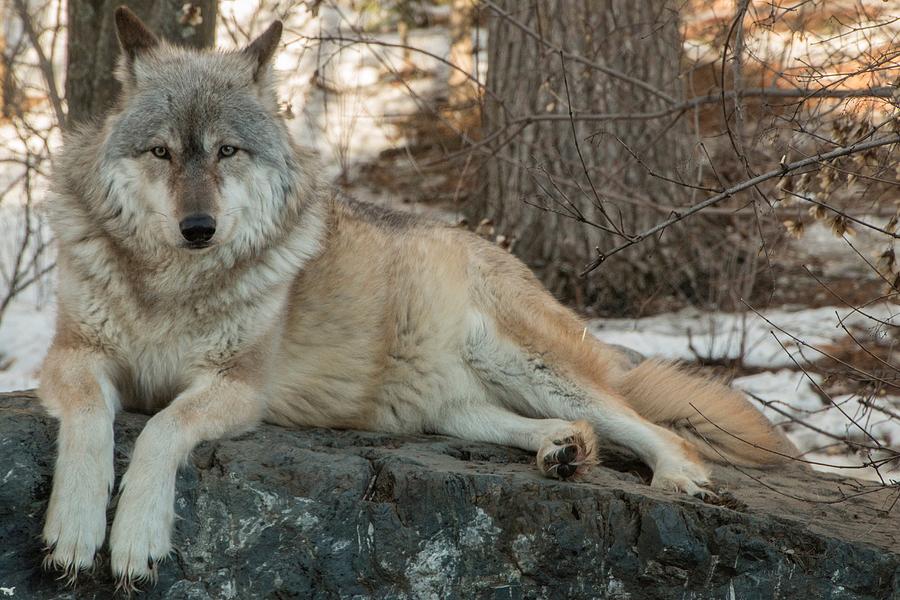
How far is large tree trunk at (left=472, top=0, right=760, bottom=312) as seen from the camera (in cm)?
730

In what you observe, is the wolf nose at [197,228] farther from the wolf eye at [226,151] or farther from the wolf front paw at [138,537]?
the wolf front paw at [138,537]

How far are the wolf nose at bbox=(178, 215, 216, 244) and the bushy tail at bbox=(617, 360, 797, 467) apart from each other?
2.18 metres

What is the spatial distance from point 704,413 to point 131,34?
3.04m

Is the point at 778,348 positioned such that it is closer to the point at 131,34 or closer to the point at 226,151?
the point at 226,151

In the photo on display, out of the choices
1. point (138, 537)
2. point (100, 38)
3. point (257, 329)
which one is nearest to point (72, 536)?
point (138, 537)

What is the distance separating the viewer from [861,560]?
3.34 m

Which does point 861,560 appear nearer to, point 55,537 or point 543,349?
point 543,349

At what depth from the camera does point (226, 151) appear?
375cm

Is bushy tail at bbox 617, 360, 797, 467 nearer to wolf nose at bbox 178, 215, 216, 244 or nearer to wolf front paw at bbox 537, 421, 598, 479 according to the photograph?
wolf front paw at bbox 537, 421, 598, 479

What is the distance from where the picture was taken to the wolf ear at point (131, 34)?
12.7ft

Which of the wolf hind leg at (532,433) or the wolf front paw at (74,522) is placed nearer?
the wolf front paw at (74,522)

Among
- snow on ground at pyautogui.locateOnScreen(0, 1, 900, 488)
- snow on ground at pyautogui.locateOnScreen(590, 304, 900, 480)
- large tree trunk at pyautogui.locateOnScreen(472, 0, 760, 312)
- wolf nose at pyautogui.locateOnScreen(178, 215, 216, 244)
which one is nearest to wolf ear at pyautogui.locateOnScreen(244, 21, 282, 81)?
wolf nose at pyautogui.locateOnScreen(178, 215, 216, 244)

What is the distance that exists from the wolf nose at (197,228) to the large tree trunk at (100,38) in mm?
2424

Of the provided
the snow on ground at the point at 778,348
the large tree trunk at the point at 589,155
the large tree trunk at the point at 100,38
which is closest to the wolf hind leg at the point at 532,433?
the snow on ground at the point at 778,348
